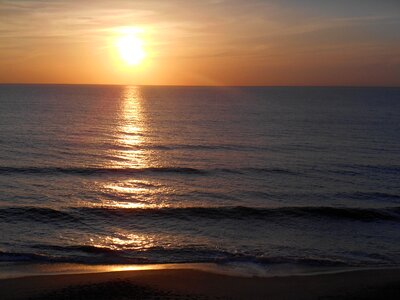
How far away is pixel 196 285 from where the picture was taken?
50.3 ft

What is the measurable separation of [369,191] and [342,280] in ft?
50.9

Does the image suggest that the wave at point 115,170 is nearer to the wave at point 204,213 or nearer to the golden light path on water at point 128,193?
the golden light path on water at point 128,193

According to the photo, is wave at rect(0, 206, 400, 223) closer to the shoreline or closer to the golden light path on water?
the golden light path on water

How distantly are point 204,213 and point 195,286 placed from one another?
10.1 meters

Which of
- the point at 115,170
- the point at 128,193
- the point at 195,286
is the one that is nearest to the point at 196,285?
the point at 195,286

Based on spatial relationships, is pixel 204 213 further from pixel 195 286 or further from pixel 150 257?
pixel 195 286

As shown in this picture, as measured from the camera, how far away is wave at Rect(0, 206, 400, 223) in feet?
79.0

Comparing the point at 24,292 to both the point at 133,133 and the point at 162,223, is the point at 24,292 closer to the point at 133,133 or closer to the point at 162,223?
the point at 162,223

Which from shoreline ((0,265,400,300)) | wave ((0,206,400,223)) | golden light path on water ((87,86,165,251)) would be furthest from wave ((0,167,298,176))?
shoreline ((0,265,400,300))

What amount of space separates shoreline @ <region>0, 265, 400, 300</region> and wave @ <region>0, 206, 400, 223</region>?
7903mm

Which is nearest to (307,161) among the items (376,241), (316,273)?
(376,241)

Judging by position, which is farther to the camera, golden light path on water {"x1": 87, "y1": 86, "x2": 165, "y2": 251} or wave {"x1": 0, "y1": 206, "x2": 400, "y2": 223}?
wave {"x1": 0, "y1": 206, "x2": 400, "y2": 223}

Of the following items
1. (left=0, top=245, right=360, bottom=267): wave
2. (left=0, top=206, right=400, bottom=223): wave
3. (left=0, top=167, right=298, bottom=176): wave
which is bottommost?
(left=0, top=245, right=360, bottom=267): wave

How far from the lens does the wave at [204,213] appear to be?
79.0 ft
